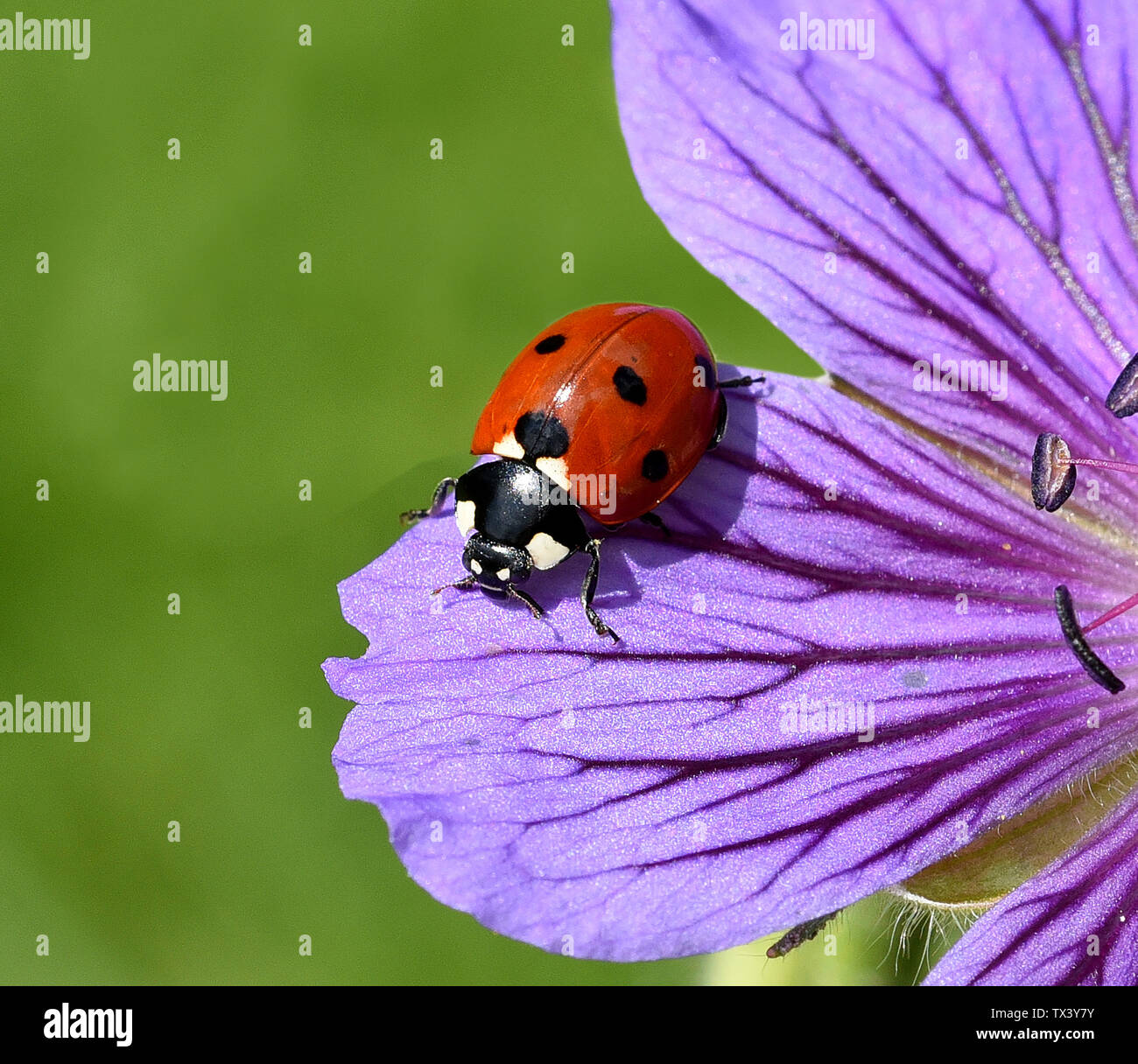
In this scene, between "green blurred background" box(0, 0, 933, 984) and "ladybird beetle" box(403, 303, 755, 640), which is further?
"green blurred background" box(0, 0, 933, 984)

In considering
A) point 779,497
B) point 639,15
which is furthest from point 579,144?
point 779,497

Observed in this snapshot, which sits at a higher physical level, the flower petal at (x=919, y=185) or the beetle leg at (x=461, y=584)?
the flower petal at (x=919, y=185)

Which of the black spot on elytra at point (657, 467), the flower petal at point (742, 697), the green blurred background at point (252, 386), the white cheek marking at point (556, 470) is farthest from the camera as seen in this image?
the green blurred background at point (252, 386)

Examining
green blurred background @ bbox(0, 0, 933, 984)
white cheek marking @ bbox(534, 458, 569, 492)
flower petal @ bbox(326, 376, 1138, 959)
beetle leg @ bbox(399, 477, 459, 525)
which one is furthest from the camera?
green blurred background @ bbox(0, 0, 933, 984)

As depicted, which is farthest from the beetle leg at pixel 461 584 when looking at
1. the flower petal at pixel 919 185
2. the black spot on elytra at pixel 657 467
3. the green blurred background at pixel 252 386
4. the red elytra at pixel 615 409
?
the green blurred background at pixel 252 386

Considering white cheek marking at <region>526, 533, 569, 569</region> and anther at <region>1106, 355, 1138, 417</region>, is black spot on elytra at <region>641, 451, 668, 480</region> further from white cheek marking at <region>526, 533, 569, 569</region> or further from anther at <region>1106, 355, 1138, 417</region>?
anther at <region>1106, 355, 1138, 417</region>

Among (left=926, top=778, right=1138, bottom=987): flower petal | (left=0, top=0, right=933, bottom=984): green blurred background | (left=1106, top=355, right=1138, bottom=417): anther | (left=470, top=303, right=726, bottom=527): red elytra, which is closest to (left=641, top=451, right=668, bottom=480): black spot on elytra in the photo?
(left=470, top=303, right=726, bottom=527): red elytra

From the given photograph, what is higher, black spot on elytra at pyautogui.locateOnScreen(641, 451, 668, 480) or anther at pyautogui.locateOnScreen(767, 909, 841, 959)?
black spot on elytra at pyautogui.locateOnScreen(641, 451, 668, 480)

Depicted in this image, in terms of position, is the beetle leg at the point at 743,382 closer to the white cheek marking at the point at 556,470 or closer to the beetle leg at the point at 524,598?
the white cheek marking at the point at 556,470

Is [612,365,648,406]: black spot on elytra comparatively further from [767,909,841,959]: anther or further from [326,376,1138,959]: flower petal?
[767,909,841,959]: anther

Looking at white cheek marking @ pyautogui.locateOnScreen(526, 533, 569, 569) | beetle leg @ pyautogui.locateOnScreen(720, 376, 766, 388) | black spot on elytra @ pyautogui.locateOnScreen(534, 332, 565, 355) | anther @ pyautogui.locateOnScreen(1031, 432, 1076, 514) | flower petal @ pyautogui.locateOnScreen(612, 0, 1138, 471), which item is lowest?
white cheek marking @ pyautogui.locateOnScreen(526, 533, 569, 569)

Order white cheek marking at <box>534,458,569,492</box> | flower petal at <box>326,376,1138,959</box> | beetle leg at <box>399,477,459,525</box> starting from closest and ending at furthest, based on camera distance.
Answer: flower petal at <box>326,376,1138,959</box> < white cheek marking at <box>534,458,569,492</box> < beetle leg at <box>399,477,459,525</box>
